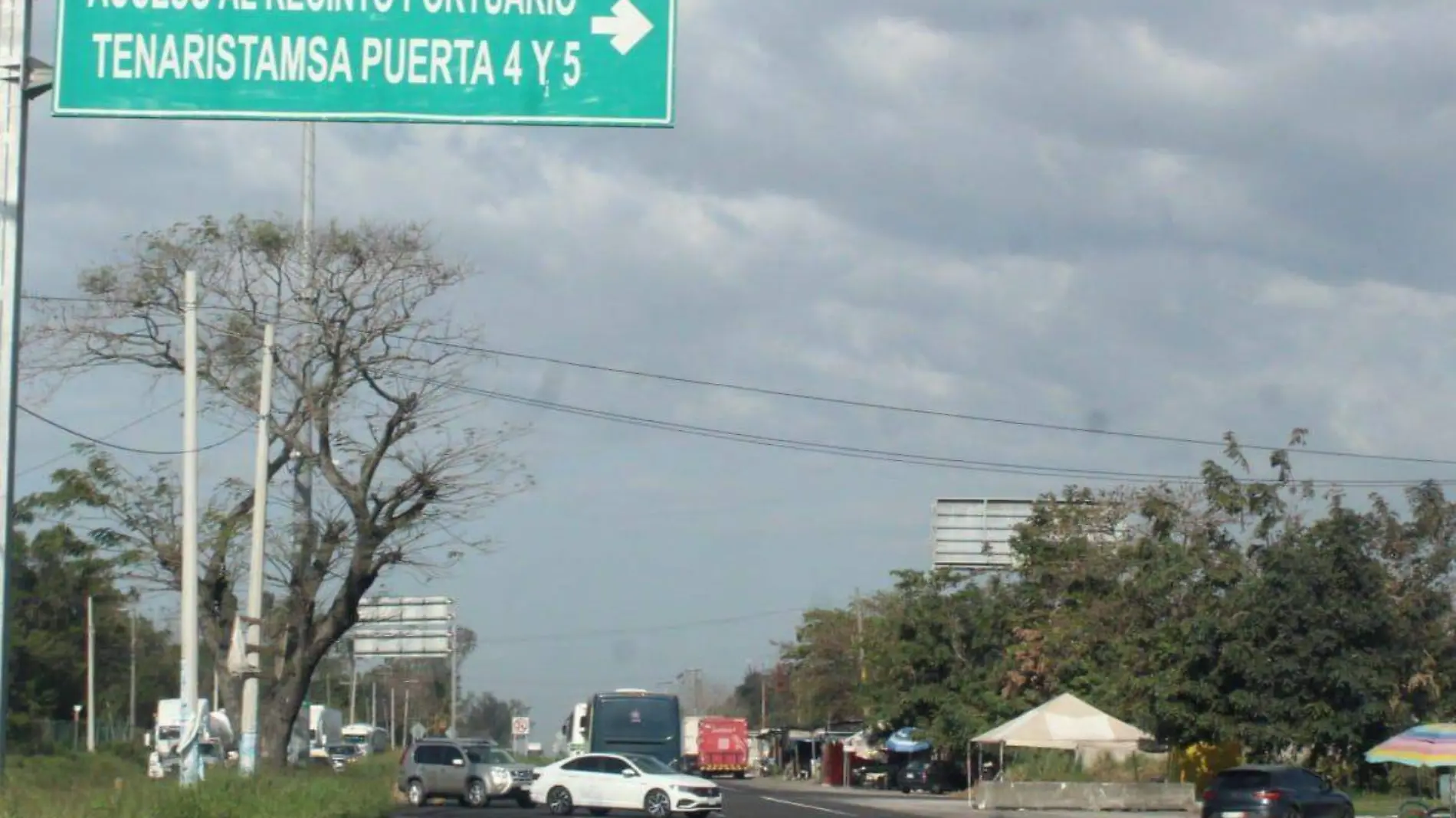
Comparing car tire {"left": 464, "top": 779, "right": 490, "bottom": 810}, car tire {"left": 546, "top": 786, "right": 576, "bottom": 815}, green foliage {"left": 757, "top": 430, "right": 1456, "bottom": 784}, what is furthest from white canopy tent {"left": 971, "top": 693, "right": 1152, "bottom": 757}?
car tire {"left": 464, "top": 779, "right": 490, "bottom": 810}

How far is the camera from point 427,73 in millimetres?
9969

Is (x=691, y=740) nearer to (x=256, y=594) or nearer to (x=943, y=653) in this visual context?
(x=943, y=653)

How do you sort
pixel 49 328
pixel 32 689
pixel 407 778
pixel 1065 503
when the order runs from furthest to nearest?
1. pixel 32 689
2. pixel 1065 503
3. pixel 407 778
4. pixel 49 328

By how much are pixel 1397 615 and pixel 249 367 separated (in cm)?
2664

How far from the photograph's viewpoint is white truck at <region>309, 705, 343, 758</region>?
70.9 meters

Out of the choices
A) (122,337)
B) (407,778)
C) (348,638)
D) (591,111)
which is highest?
(122,337)

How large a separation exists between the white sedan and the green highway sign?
25.6 m

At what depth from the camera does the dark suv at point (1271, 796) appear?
2910 centimetres

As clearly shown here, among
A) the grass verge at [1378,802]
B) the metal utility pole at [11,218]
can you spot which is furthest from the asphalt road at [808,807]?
the metal utility pole at [11,218]

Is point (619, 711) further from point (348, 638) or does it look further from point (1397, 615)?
point (1397, 615)

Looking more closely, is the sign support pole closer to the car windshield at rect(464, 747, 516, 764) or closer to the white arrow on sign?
the white arrow on sign

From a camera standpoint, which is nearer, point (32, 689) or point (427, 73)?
point (427, 73)

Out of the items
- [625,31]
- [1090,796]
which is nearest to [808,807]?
[1090,796]

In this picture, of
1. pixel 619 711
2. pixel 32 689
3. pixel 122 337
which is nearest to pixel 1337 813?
pixel 619 711
